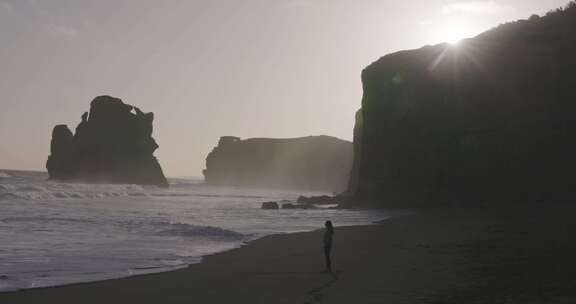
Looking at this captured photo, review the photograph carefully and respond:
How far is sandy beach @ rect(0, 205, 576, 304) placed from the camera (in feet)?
37.7

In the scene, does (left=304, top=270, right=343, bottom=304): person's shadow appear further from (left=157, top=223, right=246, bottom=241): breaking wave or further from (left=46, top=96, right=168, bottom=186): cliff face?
(left=46, top=96, right=168, bottom=186): cliff face

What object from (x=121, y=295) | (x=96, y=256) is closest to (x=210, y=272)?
(x=121, y=295)

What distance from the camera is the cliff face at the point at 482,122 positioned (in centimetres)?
4047

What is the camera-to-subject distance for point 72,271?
613 inches

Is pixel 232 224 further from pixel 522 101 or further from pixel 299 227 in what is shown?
pixel 522 101

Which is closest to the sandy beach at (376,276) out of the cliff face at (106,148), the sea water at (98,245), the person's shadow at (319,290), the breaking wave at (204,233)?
the person's shadow at (319,290)

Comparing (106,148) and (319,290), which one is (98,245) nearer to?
(319,290)

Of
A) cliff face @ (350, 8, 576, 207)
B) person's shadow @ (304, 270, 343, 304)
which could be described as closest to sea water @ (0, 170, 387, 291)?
person's shadow @ (304, 270, 343, 304)

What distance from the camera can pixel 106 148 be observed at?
139m

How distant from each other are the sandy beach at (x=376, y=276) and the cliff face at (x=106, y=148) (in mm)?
122293

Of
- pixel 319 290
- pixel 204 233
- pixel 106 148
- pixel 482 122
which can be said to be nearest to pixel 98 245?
pixel 204 233

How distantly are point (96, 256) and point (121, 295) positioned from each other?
21.9 ft

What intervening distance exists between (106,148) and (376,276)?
133 metres

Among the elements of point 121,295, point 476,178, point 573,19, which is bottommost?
point 121,295
